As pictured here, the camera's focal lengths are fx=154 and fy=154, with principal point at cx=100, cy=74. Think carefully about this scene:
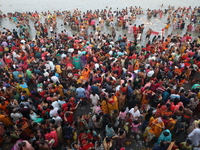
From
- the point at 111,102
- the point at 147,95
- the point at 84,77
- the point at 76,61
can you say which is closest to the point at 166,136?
the point at 147,95

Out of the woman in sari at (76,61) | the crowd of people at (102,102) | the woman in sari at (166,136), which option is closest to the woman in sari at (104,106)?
the crowd of people at (102,102)

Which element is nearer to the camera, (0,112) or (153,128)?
(153,128)

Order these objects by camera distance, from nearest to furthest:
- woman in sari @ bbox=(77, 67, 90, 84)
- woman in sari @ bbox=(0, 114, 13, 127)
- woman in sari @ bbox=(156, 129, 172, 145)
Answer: woman in sari @ bbox=(156, 129, 172, 145) → woman in sari @ bbox=(0, 114, 13, 127) → woman in sari @ bbox=(77, 67, 90, 84)

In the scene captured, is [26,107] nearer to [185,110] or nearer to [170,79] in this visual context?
[185,110]

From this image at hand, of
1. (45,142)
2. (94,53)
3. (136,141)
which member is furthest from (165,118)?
(94,53)

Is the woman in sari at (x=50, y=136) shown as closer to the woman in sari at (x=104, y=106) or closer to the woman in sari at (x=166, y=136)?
the woman in sari at (x=104, y=106)

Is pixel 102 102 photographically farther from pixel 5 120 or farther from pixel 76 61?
pixel 76 61

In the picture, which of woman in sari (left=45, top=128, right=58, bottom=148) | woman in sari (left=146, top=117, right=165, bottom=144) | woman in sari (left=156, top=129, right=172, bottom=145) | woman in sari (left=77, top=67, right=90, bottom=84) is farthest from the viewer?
woman in sari (left=77, top=67, right=90, bottom=84)

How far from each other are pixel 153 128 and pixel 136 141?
0.98 m

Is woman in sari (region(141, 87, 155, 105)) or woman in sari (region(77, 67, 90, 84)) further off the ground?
woman in sari (region(77, 67, 90, 84))

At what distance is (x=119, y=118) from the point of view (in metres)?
5.92

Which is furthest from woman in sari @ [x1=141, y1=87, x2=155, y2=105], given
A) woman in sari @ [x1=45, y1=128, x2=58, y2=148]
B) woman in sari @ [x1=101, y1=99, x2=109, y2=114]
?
woman in sari @ [x1=45, y1=128, x2=58, y2=148]

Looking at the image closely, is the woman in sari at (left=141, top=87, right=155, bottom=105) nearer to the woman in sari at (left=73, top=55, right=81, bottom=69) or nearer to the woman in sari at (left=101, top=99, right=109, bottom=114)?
the woman in sari at (left=101, top=99, right=109, bottom=114)

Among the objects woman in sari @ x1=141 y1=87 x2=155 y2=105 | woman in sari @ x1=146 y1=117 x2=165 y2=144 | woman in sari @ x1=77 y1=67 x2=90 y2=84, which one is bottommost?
woman in sari @ x1=146 y1=117 x2=165 y2=144
